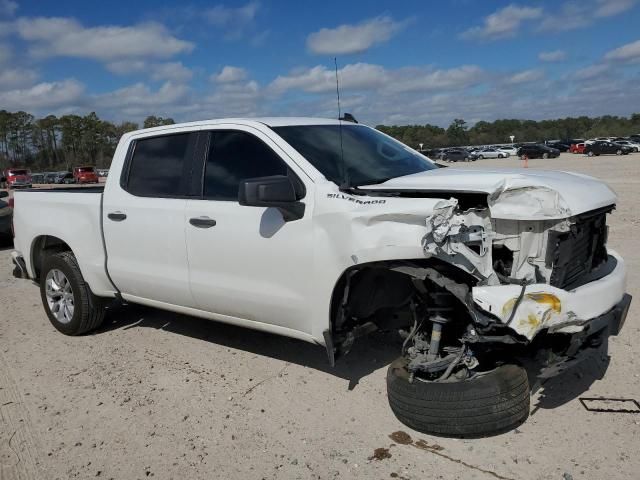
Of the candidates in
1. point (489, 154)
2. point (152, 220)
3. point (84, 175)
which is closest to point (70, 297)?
point (152, 220)

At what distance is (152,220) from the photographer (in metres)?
4.62

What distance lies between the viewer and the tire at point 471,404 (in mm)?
3246

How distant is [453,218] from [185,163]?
93.3 inches

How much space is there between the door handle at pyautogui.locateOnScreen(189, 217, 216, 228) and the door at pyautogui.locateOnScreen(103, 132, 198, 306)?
0.43ft

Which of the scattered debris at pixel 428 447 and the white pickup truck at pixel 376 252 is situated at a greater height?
the white pickup truck at pixel 376 252

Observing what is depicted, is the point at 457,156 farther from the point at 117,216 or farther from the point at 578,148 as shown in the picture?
the point at 117,216

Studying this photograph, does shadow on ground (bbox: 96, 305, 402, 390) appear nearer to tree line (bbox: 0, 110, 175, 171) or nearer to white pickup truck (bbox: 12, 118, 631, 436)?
white pickup truck (bbox: 12, 118, 631, 436)

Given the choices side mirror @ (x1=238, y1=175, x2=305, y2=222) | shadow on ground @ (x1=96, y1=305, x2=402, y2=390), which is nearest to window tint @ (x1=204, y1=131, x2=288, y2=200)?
side mirror @ (x1=238, y1=175, x2=305, y2=222)

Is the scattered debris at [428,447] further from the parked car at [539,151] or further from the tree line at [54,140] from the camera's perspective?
the tree line at [54,140]

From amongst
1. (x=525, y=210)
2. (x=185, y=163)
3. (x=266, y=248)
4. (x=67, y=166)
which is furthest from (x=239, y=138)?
(x=67, y=166)

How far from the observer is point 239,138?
4.30m

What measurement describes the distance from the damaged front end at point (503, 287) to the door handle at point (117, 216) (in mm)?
2173

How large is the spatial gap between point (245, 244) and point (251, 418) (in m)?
1.18

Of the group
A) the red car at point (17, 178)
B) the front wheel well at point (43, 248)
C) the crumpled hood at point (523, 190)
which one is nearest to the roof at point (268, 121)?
the crumpled hood at point (523, 190)
